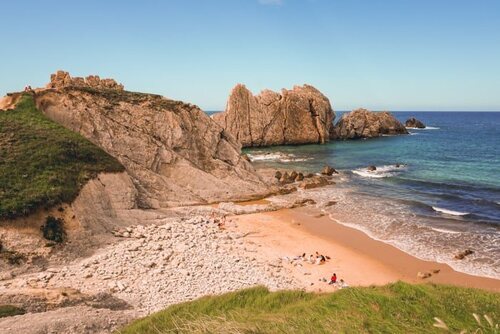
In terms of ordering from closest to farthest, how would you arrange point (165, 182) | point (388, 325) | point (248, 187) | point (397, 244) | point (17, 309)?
point (388, 325) < point (17, 309) < point (397, 244) < point (165, 182) < point (248, 187)

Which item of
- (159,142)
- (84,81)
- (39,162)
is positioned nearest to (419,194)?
(159,142)

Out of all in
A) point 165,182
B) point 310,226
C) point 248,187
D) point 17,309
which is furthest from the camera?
point 248,187

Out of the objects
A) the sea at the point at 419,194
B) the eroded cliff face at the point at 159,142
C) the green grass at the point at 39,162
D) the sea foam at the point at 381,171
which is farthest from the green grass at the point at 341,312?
the sea foam at the point at 381,171

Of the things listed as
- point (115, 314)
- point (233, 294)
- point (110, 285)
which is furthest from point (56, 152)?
point (233, 294)

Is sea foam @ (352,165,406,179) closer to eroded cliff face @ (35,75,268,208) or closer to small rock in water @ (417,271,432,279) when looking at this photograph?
eroded cliff face @ (35,75,268,208)

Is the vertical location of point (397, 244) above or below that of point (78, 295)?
below

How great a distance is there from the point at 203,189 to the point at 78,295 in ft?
74.5

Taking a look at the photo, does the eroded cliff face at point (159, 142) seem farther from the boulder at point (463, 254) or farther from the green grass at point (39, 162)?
the boulder at point (463, 254)

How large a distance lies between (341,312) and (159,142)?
33.1 metres

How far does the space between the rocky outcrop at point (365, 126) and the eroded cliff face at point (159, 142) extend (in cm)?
6217

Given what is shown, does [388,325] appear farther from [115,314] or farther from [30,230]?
[30,230]

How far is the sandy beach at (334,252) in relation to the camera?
23844 mm

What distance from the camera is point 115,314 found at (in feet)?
54.3

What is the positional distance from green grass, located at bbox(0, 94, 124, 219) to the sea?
23176mm
